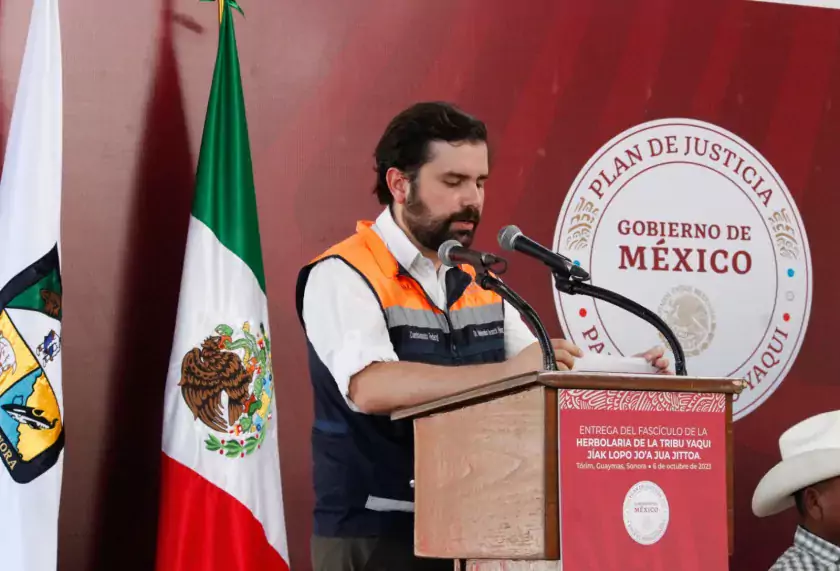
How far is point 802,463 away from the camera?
8.58ft

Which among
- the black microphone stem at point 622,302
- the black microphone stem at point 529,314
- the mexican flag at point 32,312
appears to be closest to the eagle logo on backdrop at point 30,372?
the mexican flag at point 32,312

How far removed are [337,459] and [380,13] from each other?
1382mm

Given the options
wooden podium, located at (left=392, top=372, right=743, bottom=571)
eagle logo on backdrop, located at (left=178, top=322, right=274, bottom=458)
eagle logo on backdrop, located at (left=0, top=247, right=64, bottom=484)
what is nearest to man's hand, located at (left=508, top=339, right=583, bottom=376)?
wooden podium, located at (left=392, top=372, right=743, bottom=571)

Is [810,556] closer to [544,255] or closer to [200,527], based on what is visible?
[544,255]

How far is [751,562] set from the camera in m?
3.28

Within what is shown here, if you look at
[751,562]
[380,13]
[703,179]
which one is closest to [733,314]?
[703,179]

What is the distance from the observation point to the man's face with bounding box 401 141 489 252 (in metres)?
2.42

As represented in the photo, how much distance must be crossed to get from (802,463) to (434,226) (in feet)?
3.60

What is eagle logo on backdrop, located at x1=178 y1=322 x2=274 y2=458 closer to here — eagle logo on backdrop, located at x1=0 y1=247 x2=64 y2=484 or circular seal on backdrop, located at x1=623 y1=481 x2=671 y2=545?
eagle logo on backdrop, located at x1=0 y1=247 x2=64 y2=484

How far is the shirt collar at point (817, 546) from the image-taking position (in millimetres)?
2457

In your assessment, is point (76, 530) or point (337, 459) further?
point (76, 530)

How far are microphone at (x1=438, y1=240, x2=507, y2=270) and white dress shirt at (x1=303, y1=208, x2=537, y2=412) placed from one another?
26 centimetres

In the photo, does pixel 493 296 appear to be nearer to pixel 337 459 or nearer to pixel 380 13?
pixel 337 459

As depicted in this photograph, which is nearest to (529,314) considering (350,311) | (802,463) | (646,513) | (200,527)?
(646,513)
